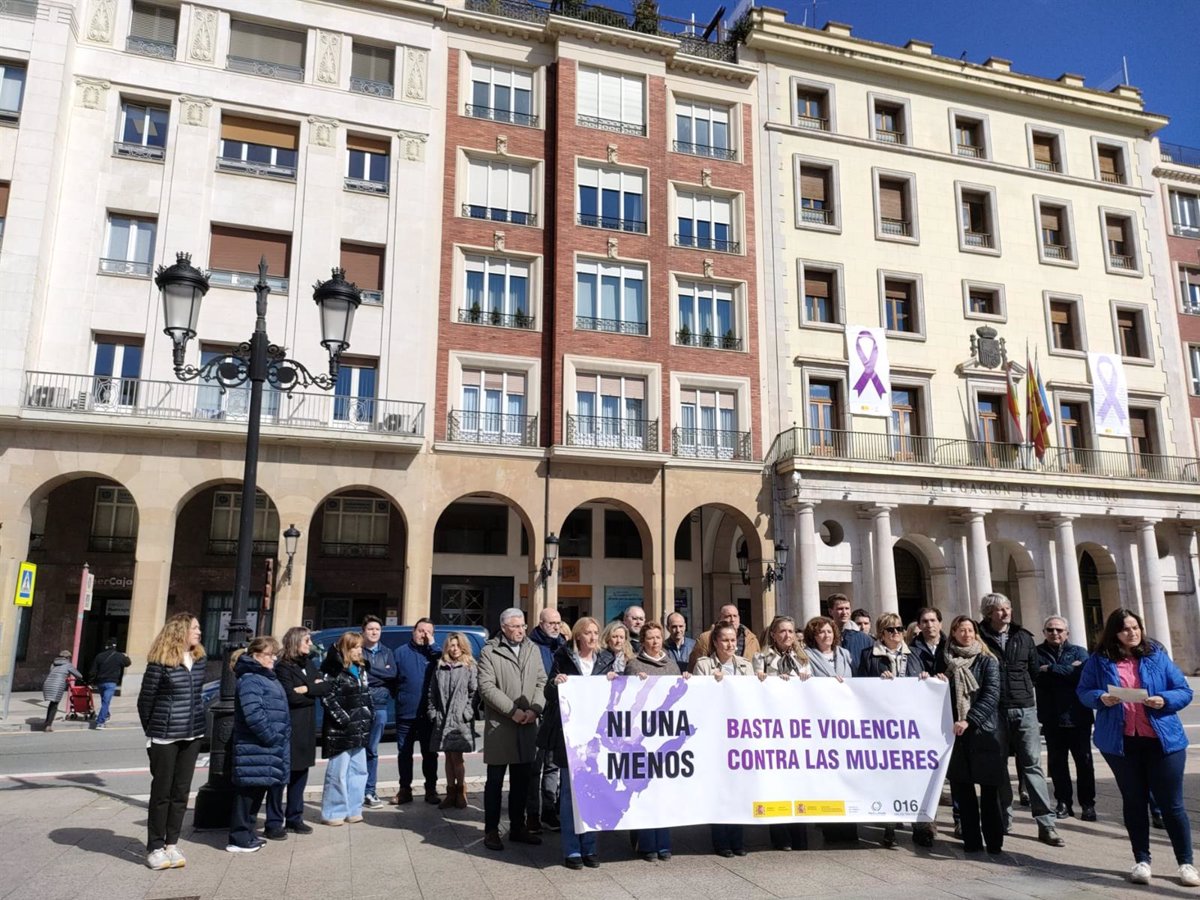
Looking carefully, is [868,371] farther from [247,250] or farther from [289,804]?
[289,804]

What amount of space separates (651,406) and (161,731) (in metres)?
19.5

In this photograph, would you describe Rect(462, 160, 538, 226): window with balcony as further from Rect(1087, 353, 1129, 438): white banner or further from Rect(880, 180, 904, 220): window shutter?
Rect(1087, 353, 1129, 438): white banner

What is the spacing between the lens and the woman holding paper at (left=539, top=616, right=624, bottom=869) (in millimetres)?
6594

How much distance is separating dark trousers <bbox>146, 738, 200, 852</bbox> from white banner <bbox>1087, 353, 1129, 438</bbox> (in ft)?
99.1

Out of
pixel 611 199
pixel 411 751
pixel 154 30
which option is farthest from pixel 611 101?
pixel 411 751

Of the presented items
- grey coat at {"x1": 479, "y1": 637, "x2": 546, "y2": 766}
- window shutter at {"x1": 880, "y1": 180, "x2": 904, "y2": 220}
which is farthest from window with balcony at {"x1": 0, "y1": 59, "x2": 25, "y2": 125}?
window shutter at {"x1": 880, "y1": 180, "x2": 904, "y2": 220}

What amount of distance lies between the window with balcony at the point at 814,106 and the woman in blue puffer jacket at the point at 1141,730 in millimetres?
25631

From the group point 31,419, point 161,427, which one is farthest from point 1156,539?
point 31,419

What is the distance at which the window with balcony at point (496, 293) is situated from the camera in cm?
2477

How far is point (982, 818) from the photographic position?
7.25 metres

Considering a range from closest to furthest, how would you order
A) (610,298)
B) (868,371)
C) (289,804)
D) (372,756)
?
(289,804) → (372,756) → (610,298) → (868,371)

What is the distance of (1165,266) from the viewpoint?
3192cm

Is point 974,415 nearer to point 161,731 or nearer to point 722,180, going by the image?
point 722,180

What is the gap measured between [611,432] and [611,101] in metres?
10.6
